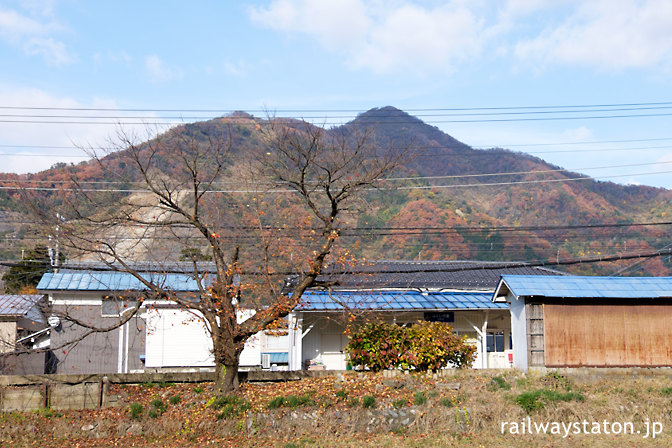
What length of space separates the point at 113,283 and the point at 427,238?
3676 cm

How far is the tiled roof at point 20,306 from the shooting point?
21.8 meters

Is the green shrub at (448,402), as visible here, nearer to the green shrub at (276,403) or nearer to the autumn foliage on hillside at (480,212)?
the green shrub at (276,403)

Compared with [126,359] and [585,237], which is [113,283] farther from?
[585,237]

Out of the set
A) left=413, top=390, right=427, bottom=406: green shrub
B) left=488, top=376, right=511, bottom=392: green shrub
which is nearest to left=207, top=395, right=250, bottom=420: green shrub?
left=413, top=390, right=427, bottom=406: green shrub

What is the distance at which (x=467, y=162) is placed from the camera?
134 meters

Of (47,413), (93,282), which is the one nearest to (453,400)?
(47,413)

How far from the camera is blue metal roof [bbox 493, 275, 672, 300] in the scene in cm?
1750

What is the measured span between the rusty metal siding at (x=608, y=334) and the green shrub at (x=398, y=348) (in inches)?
139

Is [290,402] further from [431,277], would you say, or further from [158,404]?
[431,277]

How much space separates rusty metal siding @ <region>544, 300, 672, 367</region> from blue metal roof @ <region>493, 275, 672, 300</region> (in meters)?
0.34

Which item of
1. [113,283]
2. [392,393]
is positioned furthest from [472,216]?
[392,393]

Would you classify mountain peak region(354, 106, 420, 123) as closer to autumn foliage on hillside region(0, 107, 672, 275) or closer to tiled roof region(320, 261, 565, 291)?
autumn foliage on hillside region(0, 107, 672, 275)

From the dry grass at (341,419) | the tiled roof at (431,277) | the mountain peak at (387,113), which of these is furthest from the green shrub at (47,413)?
the mountain peak at (387,113)

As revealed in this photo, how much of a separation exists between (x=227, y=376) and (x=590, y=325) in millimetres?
10649
